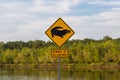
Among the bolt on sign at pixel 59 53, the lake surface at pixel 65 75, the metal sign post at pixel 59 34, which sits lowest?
the lake surface at pixel 65 75

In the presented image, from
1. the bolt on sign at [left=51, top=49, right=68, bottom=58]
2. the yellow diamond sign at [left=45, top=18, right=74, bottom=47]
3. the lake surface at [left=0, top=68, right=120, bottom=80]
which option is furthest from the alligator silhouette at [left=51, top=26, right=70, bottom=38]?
the lake surface at [left=0, top=68, right=120, bottom=80]

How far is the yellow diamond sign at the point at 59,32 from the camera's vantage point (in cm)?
1769

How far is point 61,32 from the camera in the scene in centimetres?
1772

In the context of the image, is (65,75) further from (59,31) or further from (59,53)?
(59,31)

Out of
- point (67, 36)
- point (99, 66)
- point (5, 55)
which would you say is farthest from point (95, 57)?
point (67, 36)

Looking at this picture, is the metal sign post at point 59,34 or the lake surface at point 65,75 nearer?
the metal sign post at point 59,34

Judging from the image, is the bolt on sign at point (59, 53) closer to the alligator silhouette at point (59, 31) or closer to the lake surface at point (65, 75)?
the alligator silhouette at point (59, 31)

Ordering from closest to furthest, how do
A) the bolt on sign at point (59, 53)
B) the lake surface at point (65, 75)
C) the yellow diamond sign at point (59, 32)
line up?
the yellow diamond sign at point (59, 32)
the bolt on sign at point (59, 53)
the lake surface at point (65, 75)

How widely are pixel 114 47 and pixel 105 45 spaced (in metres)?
4.78

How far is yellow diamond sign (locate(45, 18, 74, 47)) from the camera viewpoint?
17688 millimetres

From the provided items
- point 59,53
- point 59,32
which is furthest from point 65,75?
point 59,32

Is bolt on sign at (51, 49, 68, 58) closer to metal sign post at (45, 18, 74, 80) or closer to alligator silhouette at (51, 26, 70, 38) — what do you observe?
metal sign post at (45, 18, 74, 80)

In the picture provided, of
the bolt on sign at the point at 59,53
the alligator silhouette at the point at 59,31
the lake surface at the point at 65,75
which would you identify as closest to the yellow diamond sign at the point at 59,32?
the alligator silhouette at the point at 59,31

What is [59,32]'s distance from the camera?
58.2 ft
